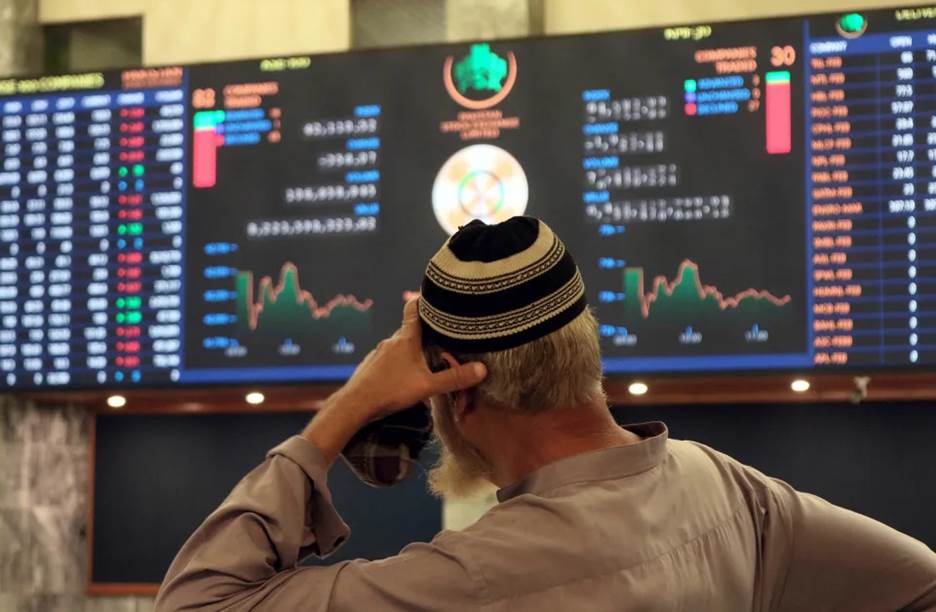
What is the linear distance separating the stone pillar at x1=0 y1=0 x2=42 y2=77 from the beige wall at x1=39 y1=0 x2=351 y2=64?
11.6 inches

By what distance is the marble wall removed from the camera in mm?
4773

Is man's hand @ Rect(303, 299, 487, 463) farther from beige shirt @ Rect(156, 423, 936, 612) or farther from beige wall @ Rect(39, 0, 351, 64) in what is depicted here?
beige wall @ Rect(39, 0, 351, 64)

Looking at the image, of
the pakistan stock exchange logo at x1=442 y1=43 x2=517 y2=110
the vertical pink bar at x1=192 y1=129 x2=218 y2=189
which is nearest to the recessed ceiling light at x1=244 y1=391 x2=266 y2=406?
the vertical pink bar at x1=192 y1=129 x2=218 y2=189

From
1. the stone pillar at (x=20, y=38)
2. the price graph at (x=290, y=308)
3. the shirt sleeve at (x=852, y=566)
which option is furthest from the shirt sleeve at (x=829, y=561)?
the stone pillar at (x=20, y=38)

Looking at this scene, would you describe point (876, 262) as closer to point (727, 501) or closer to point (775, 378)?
point (775, 378)

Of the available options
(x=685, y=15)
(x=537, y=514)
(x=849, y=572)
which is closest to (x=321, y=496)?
(x=537, y=514)

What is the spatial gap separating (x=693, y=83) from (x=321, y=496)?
2.95 m

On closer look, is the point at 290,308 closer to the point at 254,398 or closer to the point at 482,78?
the point at 254,398

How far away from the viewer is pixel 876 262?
384cm

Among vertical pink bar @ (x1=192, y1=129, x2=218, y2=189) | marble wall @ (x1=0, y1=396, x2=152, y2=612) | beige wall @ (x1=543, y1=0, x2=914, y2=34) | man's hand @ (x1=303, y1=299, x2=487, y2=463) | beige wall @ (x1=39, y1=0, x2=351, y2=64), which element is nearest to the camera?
man's hand @ (x1=303, y1=299, x2=487, y2=463)

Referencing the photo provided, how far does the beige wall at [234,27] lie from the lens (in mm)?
4957

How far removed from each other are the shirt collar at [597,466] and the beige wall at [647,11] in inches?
137

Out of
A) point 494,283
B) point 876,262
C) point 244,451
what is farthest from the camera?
point 244,451

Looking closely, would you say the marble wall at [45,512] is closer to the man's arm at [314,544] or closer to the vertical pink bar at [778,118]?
the vertical pink bar at [778,118]
